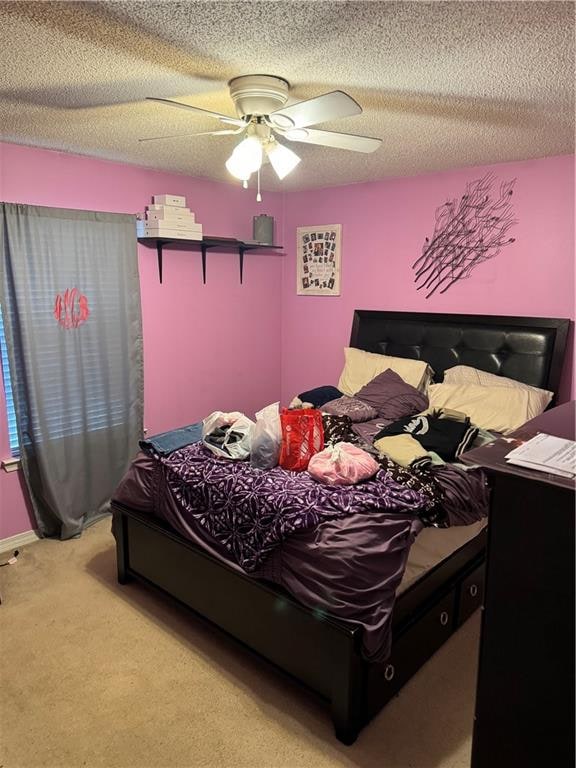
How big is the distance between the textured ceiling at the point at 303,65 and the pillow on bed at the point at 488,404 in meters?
1.38

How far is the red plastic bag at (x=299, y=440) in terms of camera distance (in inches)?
94.9

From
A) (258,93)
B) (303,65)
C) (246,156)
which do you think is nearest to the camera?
(303,65)

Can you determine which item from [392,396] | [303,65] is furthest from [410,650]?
[303,65]

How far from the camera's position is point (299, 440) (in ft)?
7.97

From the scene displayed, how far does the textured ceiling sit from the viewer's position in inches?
57.4

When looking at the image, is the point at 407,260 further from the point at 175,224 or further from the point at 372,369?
the point at 175,224

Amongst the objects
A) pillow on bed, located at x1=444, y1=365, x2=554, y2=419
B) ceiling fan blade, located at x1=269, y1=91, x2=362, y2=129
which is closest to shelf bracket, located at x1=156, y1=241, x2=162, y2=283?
ceiling fan blade, located at x1=269, y1=91, x2=362, y2=129

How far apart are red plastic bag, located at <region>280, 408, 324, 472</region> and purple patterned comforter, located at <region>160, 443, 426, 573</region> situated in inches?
2.2

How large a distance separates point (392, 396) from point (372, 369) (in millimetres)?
416

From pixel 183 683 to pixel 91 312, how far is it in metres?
2.24

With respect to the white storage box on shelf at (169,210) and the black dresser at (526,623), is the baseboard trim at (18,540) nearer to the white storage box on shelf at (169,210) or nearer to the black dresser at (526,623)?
the white storage box on shelf at (169,210)

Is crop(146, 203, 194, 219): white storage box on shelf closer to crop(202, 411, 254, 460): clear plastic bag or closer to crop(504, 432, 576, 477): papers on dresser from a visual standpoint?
crop(202, 411, 254, 460): clear plastic bag

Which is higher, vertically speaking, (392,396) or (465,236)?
(465,236)

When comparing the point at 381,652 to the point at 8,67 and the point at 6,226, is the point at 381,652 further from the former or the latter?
the point at 6,226
